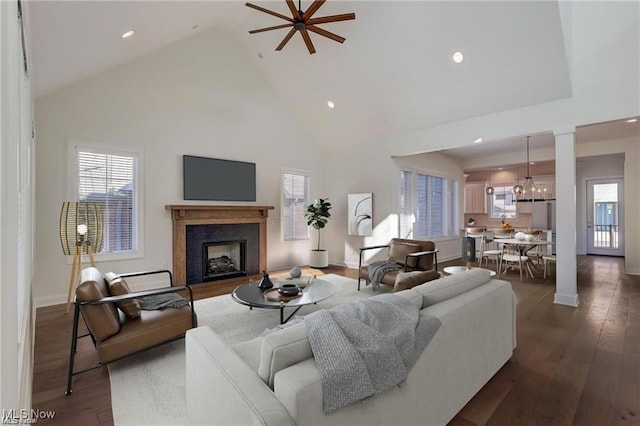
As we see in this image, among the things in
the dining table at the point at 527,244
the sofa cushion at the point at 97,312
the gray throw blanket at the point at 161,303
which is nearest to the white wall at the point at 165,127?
the gray throw blanket at the point at 161,303

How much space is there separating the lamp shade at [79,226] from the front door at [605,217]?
11.9 meters

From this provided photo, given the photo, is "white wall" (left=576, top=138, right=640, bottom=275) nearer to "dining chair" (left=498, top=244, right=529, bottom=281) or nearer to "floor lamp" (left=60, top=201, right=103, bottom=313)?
"dining chair" (left=498, top=244, right=529, bottom=281)

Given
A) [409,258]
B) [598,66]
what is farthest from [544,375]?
[598,66]

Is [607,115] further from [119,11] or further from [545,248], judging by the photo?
[119,11]

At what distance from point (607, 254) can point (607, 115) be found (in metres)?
7.04

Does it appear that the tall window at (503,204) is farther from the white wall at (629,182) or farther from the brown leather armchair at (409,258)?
the brown leather armchair at (409,258)

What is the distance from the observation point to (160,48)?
496 centimetres

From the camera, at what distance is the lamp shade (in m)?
3.84

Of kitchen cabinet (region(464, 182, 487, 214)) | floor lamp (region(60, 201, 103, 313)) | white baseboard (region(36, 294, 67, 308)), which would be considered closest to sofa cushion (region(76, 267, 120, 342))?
floor lamp (region(60, 201, 103, 313))

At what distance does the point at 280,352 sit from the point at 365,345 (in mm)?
382

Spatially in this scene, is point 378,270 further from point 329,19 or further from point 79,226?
point 79,226

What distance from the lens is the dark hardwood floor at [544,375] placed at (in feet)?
6.41

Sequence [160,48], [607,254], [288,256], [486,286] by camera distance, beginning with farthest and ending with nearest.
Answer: [607,254]
[288,256]
[160,48]
[486,286]

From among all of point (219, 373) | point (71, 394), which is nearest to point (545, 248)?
point (219, 373)
